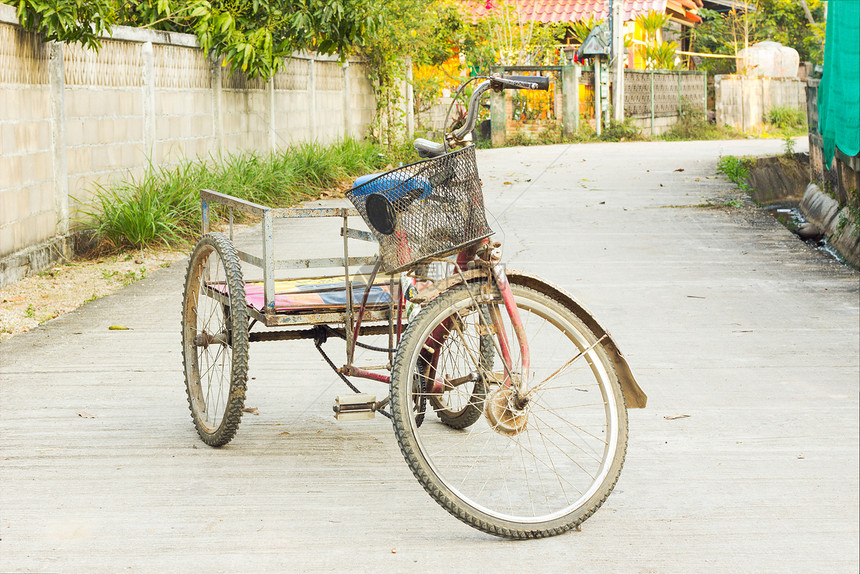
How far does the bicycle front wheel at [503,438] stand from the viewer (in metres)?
3.62

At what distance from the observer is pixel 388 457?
4535 mm

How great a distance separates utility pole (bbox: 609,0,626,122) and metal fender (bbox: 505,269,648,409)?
22.9 metres

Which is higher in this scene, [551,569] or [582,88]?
[582,88]

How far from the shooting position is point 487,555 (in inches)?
140

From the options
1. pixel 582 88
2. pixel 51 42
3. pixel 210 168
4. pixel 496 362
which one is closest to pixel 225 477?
pixel 496 362

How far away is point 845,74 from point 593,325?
5489 millimetres

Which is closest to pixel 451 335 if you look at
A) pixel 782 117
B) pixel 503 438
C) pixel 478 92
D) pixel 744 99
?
A: pixel 503 438

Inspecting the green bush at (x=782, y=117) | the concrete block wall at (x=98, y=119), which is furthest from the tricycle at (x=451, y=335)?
the green bush at (x=782, y=117)

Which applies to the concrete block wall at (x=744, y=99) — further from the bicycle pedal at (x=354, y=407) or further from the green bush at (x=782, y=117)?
the bicycle pedal at (x=354, y=407)

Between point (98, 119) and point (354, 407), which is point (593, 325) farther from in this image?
point (98, 119)

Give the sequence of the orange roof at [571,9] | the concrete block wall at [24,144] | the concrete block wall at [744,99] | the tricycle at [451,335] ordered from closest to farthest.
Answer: the tricycle at [451,335] < the concrete block wall at [24,144] < the concrete block wall at [744,99] < the orange roof at [571,9]

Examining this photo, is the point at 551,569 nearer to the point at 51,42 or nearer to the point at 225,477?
the point at 225,477

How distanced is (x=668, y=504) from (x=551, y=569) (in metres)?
0.71

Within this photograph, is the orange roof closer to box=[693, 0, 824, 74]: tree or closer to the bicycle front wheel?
box=[693, 0, 824, 74]: tree
